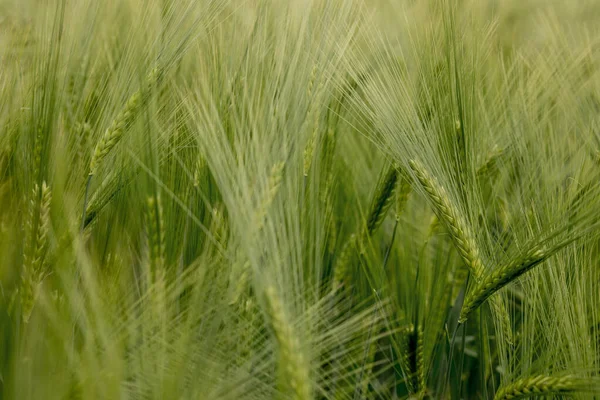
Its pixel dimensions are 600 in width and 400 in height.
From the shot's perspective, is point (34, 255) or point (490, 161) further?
point (490, 161)

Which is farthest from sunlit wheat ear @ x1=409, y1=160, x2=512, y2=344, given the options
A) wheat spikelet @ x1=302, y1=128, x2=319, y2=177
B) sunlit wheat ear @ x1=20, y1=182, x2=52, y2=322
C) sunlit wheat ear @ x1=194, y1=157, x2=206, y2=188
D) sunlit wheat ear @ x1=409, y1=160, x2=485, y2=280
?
sunlit wheat ear @ x1=20, y1=182, x2=52, y2=322

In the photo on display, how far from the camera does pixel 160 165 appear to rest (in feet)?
2.42

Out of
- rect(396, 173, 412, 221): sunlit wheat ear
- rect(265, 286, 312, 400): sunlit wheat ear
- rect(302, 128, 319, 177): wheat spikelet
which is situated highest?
rect(302, 128, 319, 177): wheat spikelet

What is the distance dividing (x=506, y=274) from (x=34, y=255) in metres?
0.49

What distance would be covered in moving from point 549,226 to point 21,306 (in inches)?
22.0

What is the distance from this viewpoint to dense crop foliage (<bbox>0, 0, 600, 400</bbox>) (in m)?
0.59

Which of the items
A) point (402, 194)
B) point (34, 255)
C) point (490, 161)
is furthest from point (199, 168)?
point (490, 161)

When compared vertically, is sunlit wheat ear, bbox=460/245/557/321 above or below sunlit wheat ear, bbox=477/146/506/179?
below

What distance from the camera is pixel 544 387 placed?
2.18 feet

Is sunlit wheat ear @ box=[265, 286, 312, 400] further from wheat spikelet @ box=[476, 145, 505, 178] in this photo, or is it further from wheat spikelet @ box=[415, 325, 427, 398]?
wheat spikelet @ box=[476, 145, 505, 178]

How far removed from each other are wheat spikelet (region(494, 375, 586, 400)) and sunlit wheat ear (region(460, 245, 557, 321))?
0.33ft

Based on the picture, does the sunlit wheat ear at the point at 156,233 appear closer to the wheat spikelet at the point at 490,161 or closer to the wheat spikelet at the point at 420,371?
the wheat spikelet at the point at 420,371

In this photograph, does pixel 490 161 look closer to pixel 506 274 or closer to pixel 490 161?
pixel 490 161

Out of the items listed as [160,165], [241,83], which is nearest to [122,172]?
[160,165]
